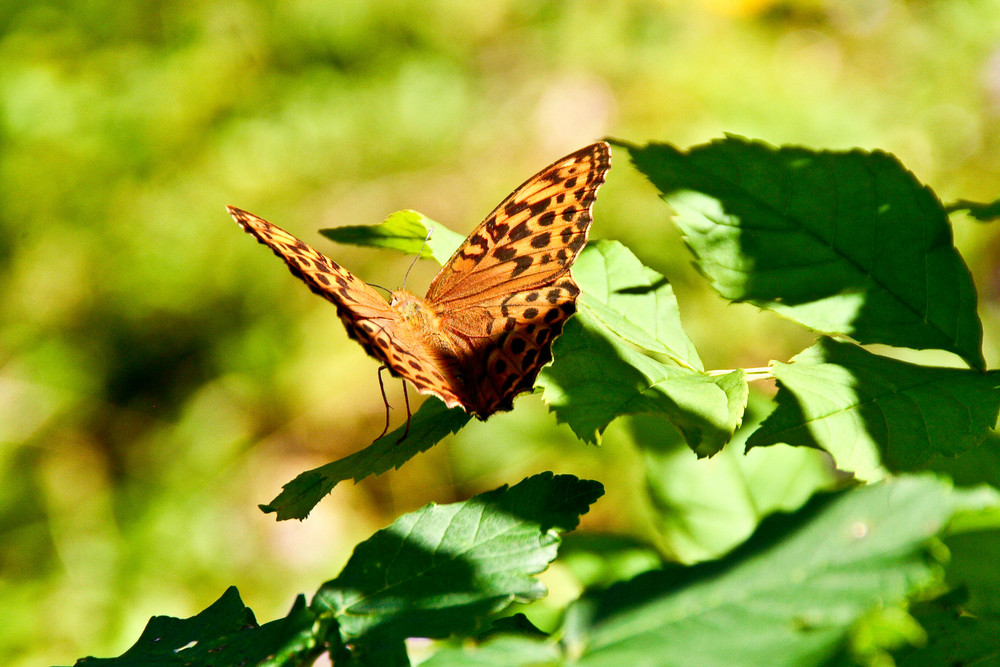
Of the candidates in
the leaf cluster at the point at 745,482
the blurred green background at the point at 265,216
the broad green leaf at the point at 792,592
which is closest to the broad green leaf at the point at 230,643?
the leaf cluster at the point at 745,482

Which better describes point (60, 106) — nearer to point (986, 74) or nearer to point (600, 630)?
point (600, 630)

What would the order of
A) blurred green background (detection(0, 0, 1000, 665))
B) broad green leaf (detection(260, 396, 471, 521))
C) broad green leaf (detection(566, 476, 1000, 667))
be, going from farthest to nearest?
blurred green background (detection(0, 0, 1000, 665)) < broad green leaf (detection(260, 396, 471, 521)) < broad green leaf (detection(566, 476, 1000, 667))

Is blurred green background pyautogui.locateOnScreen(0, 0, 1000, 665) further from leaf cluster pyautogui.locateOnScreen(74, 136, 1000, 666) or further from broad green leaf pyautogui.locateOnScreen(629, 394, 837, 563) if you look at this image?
leaf cluster pyautogui.locateOnScreen(74, 136, 1000, 666)

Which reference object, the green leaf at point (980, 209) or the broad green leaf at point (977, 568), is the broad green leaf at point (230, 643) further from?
the green leaf at point (980, 209)

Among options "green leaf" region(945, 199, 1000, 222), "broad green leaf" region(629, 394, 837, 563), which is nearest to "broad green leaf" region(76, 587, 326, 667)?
"broad green leaf" region(629, 394, 837, 563)

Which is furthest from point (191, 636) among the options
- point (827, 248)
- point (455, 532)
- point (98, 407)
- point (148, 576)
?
point (98, 407)

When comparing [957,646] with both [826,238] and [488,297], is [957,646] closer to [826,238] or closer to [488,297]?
[826,238]

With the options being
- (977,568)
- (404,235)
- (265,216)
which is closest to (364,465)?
(404,235)

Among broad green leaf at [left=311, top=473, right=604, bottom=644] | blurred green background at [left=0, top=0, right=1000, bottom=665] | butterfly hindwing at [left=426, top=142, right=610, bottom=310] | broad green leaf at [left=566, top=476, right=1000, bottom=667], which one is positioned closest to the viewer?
broad green leaf at [left=566, top=476, right=1000, bottom=667]

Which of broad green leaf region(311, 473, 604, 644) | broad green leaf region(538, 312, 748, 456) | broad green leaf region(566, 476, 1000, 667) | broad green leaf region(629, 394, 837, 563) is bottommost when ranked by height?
broad green leaf region(629, 394, 837, 563)
